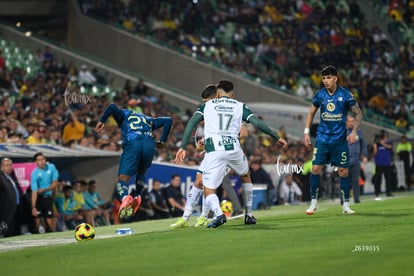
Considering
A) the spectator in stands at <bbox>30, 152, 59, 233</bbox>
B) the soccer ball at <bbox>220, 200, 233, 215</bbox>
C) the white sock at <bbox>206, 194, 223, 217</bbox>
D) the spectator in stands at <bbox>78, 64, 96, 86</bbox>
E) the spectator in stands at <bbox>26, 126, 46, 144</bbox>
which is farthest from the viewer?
the spectator in stands at <bbox>78, 64, 96, 86</bbox>

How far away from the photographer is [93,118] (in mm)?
29266

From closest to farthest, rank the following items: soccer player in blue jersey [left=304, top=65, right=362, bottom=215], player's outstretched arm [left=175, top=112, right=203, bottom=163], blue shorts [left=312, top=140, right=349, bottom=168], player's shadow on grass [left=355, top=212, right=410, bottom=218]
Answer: player's outstretched arm [left=175, top=112, right=203, bottom=163] < player's shadow on grass [left=355, top=212, right=410, bottom=218] < soccer player in blue jersey [left=304, top=65, right=362, bottom=215] < blue shorts [left=312, top=140, right=349, bottom=168]

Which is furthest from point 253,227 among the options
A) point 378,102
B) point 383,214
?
point 378,102

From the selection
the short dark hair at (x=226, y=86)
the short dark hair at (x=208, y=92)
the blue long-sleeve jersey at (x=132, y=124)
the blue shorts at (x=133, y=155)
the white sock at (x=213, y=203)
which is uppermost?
the short dark hair at (x=208, y=92)

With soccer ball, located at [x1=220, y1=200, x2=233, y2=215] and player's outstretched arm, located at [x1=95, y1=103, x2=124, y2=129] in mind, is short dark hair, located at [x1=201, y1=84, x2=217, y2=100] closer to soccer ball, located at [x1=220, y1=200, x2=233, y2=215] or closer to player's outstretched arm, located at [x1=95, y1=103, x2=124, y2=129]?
player's outstretched arm, located at [x1=95, y1=103, x2=124, y2=129]

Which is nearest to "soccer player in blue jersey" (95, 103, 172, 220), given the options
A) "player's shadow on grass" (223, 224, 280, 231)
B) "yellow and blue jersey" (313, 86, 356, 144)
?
"player's shadow on grass" (223, 224, 280, 231)

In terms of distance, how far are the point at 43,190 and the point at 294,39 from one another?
23.8 metres

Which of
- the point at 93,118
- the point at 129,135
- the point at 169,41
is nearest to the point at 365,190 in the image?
the point at 93,118

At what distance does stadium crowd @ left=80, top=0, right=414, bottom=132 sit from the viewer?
40.4 metres

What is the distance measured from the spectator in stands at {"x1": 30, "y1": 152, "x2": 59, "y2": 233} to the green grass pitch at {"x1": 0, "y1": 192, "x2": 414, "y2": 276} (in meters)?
5.61

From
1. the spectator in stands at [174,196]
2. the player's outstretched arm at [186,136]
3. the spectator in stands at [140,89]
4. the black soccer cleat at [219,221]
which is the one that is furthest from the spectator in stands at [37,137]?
the spectator in stands at [140,89]

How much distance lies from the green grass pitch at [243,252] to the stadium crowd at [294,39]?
2506cm

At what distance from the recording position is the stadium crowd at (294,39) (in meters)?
40.4

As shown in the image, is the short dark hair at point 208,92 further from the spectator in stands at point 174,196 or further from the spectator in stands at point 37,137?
the spectator in stands at point 37,137
